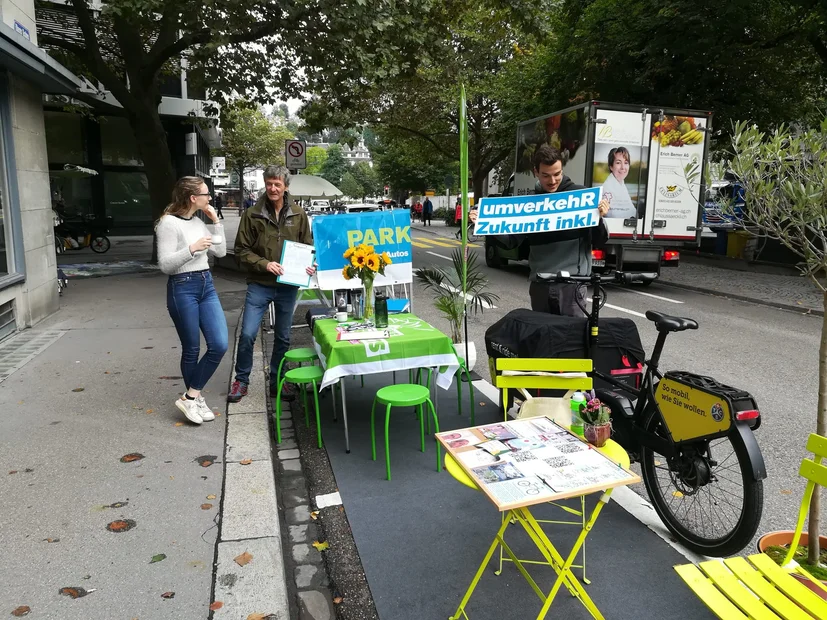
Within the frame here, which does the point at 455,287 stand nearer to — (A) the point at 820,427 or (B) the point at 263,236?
(B) the point at 263,236

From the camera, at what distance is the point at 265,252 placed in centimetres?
528

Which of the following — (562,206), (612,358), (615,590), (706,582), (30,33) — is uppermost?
(30,33)

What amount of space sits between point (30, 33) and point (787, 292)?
44.4ft

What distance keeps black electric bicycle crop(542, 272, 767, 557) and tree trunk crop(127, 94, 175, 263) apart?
Result: 11.7 m

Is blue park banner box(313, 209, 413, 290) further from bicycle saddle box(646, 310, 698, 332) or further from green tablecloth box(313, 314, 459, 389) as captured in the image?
bicycle saddle box(646, 310, 698, 332)

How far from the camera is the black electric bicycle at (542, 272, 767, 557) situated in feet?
9.09

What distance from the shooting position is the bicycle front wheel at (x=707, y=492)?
2770 mm

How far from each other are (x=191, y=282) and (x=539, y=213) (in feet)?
8.77

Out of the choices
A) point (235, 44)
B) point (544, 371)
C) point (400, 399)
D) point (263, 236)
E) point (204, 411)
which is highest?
point (235, 44)

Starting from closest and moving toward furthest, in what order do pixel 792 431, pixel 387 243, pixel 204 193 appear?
1. pixel 204 193
2. pixel 792 431
3. pixel 387 243

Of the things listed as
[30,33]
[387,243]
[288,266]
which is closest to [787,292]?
[387,243]

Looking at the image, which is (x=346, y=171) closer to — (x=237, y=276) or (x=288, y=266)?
(x=237, y=276)

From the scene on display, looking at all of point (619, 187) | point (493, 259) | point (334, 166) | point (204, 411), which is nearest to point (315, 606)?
point (204, 411)

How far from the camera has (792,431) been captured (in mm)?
4977
